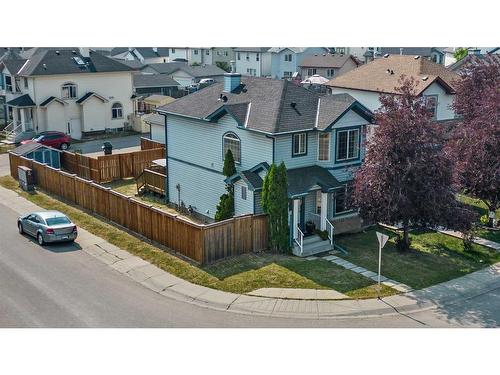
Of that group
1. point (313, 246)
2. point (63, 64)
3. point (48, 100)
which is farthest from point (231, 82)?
point (63, 64)

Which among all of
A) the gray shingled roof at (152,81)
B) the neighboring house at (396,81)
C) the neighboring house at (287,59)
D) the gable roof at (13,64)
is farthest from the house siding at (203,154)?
the neighboring house at (287,59)

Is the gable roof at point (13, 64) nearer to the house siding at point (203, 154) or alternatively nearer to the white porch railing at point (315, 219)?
the house siding at point (203, 154)

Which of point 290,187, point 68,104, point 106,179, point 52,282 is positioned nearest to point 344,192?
point 290,187

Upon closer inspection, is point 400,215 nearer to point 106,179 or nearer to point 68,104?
point 106,179

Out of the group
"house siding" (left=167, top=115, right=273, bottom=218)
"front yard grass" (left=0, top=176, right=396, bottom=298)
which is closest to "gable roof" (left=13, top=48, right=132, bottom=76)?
"house siding" (left=167, top=115, right=273, bottom=218)

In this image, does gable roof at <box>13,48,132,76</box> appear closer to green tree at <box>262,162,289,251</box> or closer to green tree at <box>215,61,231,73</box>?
green tree at <box>262,162,289,251</box>
